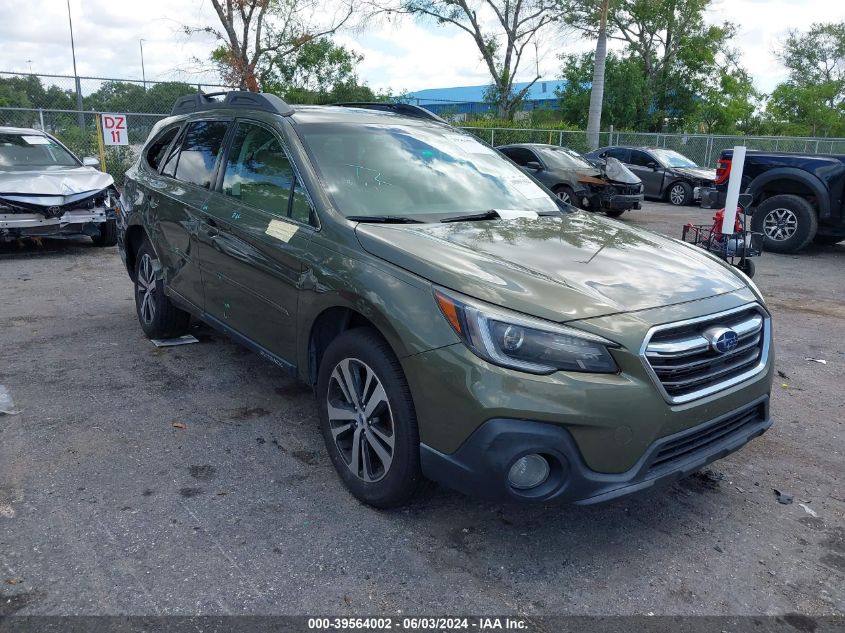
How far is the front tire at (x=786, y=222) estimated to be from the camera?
10219mm

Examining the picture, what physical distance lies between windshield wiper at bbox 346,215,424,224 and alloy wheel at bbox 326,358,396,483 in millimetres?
698

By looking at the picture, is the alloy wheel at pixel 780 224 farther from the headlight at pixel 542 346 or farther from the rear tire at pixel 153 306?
the headlight at pixel 542 346

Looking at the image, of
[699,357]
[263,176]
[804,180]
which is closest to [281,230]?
[263,176]

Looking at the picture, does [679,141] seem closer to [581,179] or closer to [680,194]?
[680,194]

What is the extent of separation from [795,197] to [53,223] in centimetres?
1023

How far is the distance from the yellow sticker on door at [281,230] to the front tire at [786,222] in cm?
902

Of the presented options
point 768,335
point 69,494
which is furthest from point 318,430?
point 768,335

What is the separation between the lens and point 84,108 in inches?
611

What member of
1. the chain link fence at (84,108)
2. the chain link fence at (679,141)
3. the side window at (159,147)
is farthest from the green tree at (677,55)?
the side window at (159,147)

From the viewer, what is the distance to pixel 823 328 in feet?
21.3

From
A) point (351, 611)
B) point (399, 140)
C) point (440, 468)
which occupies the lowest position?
point (351, 611)

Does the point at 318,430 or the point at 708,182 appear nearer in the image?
the point at 318,430

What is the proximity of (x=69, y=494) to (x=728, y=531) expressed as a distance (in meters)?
3.02

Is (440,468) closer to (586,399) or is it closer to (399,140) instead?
(586,399)
